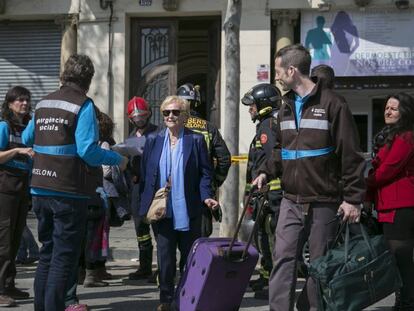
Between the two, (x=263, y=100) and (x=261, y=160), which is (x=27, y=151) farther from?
(x=263, y=100)

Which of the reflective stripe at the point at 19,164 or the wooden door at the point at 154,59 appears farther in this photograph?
the wooden door at the point at 154,59

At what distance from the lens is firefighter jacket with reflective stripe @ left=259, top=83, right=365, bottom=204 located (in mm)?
4496

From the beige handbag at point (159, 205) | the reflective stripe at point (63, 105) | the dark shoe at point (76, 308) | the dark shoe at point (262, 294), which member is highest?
the reflective stripe at point (63, 105)

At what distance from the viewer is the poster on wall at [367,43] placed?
12.9 m

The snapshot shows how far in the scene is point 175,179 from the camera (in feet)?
19.0

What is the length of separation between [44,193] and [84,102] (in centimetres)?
74

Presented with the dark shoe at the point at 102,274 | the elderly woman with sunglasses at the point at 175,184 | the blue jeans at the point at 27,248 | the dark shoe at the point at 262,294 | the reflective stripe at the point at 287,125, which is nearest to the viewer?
the reflective stripe at the point at 287,125

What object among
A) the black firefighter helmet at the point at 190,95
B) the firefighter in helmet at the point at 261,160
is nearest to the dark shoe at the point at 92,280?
the firefighter in helmet at the point at 261,160

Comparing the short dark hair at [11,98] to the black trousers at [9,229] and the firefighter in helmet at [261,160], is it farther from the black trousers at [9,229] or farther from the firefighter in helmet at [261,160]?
the firefighter in helmet at [261,160]

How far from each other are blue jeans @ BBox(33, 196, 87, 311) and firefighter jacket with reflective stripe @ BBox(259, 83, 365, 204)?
5.29 ft

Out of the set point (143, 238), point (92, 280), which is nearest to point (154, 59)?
point (143, 238)

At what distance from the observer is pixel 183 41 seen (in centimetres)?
1645

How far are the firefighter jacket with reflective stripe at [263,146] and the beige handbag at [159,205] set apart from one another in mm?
1015

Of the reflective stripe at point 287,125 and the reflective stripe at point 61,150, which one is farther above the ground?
the reflective stripe at point 287,125
